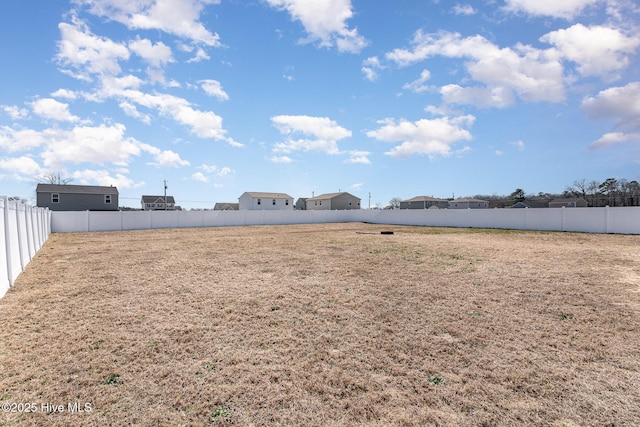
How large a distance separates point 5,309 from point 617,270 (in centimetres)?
1200

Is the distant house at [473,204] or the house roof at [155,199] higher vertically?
the house roof at [155,199]

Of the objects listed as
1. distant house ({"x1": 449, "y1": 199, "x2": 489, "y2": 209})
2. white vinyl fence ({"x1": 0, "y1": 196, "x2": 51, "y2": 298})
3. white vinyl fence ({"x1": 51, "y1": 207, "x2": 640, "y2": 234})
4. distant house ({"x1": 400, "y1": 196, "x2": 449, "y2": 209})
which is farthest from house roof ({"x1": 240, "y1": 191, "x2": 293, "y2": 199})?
white vinyl fence ({"x1": 0, "y1": 196, "x2": 51, "y2": 298})

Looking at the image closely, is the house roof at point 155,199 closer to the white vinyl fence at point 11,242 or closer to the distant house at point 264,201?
the distant house at point 264,201

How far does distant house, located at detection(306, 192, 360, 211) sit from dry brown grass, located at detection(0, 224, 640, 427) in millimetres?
45058

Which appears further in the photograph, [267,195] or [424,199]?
[424,199]

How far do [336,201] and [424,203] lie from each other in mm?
15493

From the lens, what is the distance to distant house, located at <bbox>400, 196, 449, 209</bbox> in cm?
5515

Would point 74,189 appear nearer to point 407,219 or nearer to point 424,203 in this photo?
point 407,219

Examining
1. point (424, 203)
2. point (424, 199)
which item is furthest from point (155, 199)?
point (424, 199)

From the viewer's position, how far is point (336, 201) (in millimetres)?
52312

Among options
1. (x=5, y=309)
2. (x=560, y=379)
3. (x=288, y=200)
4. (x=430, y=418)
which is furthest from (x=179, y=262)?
(x=288, y=200)

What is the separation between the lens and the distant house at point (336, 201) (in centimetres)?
5209

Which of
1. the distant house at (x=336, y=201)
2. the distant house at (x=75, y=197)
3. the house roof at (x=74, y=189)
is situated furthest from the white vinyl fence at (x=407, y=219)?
the distant house at (x=336, y=201)

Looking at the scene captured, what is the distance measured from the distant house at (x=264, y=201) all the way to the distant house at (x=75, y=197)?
16731 millimetres
